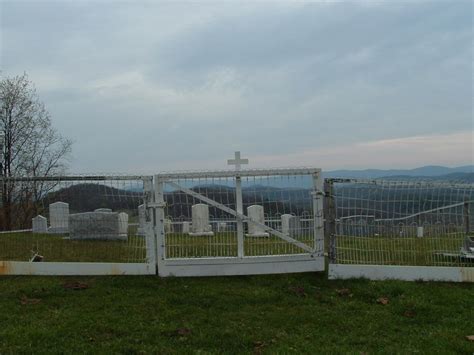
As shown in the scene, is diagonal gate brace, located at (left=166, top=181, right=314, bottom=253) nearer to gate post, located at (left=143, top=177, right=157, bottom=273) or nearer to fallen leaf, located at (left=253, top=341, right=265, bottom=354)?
gate post, located at (left=143, top=177, right=157, bottom=273)

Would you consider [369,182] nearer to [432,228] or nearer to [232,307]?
[432,228]

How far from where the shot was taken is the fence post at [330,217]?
8.11 meters

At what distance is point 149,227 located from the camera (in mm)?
8117

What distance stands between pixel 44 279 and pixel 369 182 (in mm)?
5599

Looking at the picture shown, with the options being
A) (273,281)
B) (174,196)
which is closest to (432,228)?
(273,281)

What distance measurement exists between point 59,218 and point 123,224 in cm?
114

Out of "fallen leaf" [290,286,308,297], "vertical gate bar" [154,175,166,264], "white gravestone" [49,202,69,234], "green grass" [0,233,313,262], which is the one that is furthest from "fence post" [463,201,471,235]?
"white gravestone" [49,202,69,234]

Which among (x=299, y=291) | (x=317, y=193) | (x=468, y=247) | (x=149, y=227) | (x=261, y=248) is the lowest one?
(x=299, y=291)

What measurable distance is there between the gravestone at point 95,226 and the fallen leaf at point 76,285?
35.4 inches

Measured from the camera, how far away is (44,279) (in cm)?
808

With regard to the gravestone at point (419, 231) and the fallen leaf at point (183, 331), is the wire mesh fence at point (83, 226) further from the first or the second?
the gravestone at point (419, 231)

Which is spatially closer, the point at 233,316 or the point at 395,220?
the point at 233,316

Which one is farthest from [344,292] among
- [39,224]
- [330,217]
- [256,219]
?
[39,224]

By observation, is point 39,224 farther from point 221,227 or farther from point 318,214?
point 318,214
